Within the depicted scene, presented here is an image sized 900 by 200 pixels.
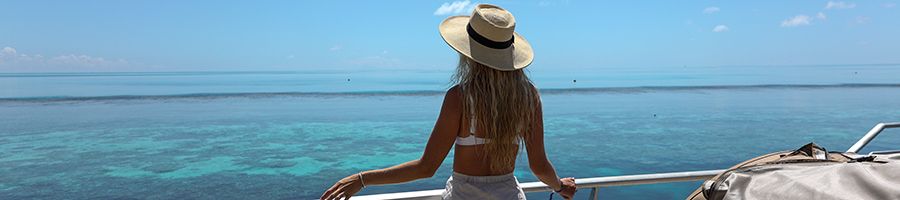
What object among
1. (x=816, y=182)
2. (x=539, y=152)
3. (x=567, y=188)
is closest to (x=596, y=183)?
(x=567, y=188)

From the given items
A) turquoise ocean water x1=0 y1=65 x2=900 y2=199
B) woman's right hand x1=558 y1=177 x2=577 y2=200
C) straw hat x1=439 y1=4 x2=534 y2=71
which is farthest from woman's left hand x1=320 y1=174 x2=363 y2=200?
turquoise ocean water x1=0 y1=65 x2=900 y2=199

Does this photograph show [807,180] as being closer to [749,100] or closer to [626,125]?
[626,125]

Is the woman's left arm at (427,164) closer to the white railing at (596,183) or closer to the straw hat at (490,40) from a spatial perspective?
the straw hat at (490,40)

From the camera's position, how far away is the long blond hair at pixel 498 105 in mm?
1553

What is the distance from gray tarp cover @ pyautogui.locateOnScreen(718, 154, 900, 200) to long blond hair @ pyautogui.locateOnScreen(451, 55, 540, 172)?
1.57 feet

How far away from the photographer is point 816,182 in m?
1.28

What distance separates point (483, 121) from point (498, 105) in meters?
0.05

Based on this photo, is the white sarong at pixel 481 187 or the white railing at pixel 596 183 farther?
the white railing at pixel 596 183

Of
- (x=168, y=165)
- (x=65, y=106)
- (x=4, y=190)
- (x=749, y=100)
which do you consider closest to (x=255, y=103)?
(x=65, y=106)

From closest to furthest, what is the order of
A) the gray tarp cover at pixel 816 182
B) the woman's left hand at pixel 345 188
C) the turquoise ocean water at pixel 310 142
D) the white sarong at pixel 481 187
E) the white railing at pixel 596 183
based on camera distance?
1. the gray tarp cover at pixel 816 182
2. the woman's left hand at pixel 345 188
3. the white sarong at pixel 481 187
4. the white railing at pixel 596 183
5. the turquoise ocean water at pixel 310 142

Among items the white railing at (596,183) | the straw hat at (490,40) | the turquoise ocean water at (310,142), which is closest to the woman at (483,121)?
the straw hat at (490,40)

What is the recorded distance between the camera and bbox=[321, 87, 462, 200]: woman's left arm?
1.54 m

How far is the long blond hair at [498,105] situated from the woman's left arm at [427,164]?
0.03m

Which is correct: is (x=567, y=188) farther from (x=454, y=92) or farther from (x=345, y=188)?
(x=345, y=188)
